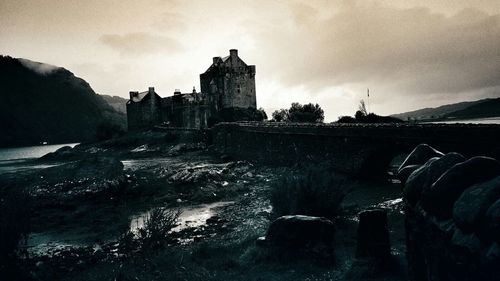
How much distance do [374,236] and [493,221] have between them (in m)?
4.81

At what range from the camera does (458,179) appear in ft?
9.07

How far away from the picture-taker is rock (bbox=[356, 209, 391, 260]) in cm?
664

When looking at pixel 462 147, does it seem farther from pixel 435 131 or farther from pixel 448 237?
pixel 448 237

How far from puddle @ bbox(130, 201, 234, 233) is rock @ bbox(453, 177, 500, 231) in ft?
33.0

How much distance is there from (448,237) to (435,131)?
1288 cm

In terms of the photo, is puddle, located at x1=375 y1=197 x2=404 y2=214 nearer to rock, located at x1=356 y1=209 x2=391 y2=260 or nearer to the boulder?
rock, located at x1=356 y1=209 x2=391 y2=260

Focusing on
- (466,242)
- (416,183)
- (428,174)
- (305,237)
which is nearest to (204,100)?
(305,237)

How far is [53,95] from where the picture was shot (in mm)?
178250

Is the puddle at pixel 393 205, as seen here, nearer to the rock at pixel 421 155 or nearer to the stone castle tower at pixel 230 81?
the rock at pixel 421 155

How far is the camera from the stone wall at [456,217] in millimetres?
2232

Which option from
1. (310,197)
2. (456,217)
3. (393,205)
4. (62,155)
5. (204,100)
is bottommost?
(393,205)

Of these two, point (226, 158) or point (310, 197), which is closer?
point (310, 197)

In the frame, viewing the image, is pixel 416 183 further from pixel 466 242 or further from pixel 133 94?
pixel 133 94

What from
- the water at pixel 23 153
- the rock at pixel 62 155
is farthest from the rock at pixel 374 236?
the water at pixel 23 153
